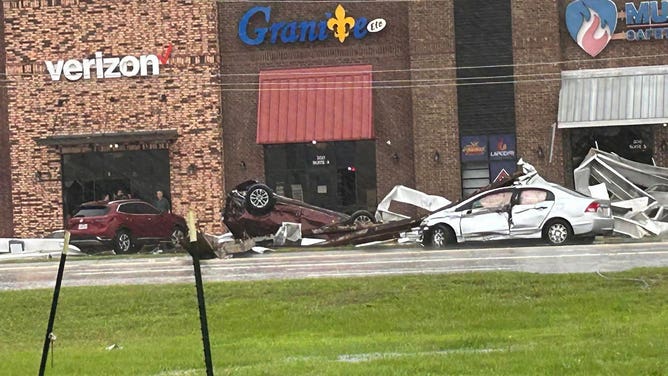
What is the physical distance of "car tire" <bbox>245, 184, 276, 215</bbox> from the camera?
2747 cm

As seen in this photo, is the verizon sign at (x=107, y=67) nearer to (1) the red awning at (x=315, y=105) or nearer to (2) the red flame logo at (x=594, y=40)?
(1) the red awning at (x=315, y=105)

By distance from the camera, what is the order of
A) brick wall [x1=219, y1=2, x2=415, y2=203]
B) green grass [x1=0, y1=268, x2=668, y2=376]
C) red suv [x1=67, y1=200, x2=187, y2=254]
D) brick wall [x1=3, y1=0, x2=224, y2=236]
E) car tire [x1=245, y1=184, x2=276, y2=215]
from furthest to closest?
brick wall [x1=3, y1=0, x2=224, y2=236] < brick wall [x1=219, y1=2, x2=415, y2=203] < red suv [x1=67, y1=200, x2=187, y2=254] < car tire [x1=245, y1=184, x2=276, y2=215] < green grass [x1=0, y1=268, x2=668, y2=376]

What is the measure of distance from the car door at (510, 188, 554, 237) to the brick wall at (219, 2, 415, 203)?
34.9 ft

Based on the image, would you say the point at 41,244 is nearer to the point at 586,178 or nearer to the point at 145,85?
the point at 145,85

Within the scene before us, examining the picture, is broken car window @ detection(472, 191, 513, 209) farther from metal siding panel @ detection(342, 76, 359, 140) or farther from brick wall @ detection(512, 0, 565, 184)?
metal siding panel @ detection(342, 76, 359, 140)

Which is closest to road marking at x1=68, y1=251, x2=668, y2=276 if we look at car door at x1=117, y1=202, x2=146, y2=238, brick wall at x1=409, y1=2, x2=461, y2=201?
car door at x1=117, y1=202, x2=146, y2=238

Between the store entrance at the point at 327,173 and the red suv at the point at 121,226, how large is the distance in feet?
17.2

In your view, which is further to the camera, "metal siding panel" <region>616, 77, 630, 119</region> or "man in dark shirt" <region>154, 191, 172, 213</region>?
"man in dark shirt" <region>154, 191, 172, 213</region>

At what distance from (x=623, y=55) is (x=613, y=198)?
6.72 m

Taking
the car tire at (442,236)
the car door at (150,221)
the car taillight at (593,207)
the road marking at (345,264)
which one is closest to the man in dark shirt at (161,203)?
the car door at (150,221)

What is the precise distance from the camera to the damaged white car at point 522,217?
76.6 ft

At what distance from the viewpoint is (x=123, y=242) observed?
2983 cm

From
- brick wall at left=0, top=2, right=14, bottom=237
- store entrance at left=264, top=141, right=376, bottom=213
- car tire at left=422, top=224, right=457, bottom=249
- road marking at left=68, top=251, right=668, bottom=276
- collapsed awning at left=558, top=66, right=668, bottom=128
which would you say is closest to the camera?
road marking at left=68, top=251, right=668, bottom=276

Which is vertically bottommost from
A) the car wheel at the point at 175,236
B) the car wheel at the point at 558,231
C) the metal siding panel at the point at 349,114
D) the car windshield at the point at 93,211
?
the car wheel at the point at 175,236
